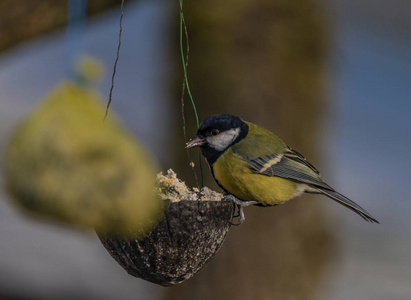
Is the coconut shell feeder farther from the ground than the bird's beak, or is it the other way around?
the bird's beak

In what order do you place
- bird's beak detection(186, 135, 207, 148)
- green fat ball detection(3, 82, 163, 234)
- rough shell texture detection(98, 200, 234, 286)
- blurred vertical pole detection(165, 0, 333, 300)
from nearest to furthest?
green fat ball detection(3, 82, 163, 234) → rough shell texture detection(98, 200, 234, 286) → bird's beak detection(186, 135, 207, 148) → blurred vertical pole detection(165, 0, 333, 300)

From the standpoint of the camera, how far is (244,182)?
5.31 ft

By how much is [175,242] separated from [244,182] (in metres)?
0.32

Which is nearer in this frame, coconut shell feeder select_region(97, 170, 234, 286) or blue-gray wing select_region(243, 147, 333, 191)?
coconut shell feeder select_region(97, 170, 234, 286)

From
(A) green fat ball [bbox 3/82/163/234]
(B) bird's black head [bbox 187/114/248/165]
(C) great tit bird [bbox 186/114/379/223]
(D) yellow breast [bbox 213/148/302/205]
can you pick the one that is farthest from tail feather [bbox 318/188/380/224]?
(A) green fat ball [bbox 3/82/163/234]

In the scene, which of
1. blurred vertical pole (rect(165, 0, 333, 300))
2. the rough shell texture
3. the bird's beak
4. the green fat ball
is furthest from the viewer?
blurred vertical pole (rect(165, 0, 333, 300))

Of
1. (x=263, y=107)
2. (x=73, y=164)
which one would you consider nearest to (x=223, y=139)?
(x=73, y=164)

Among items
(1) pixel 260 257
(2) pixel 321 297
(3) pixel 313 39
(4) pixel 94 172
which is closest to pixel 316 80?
(3) pixel 313 39

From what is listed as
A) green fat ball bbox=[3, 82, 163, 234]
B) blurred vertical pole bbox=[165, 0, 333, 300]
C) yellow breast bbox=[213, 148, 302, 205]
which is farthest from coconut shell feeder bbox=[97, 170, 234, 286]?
blurred vertical pole bbox=[165, 0, 333, 300]

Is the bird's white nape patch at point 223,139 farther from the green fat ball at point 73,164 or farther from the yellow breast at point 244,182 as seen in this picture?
the green fat ball at point 73,164

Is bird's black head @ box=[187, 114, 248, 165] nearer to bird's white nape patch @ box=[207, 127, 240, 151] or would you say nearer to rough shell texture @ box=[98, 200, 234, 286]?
bird's white nape patch @ box=[207, 127, 240, 151]

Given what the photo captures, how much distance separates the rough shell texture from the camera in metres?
1.39

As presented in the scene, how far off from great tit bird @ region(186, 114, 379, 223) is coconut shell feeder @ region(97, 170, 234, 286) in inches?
5.3

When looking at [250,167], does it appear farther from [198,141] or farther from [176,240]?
[176,240]
